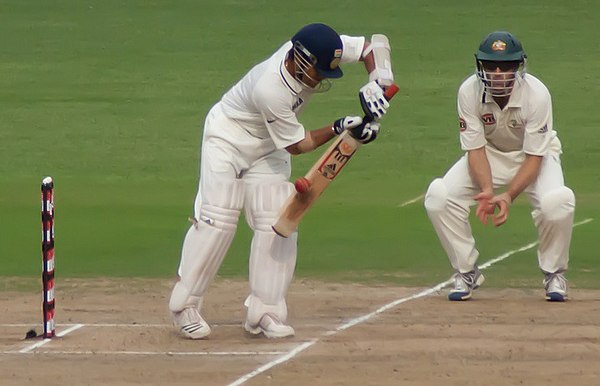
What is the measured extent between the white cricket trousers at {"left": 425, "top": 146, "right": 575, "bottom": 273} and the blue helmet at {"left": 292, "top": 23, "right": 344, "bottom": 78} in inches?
72.4

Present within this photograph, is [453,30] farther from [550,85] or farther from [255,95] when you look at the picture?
[255,95]

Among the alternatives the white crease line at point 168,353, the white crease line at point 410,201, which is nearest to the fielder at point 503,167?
the white crease line at point 168,353

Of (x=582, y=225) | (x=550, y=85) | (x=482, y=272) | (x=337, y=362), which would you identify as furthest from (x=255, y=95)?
(x=550, y=85)

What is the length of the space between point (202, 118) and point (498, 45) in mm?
9677

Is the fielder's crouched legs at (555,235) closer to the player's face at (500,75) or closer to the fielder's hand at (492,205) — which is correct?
the fielder's hand at (492,205)

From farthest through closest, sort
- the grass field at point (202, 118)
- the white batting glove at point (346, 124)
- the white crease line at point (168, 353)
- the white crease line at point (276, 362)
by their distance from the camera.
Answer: the grass field at point (202, 118) < the white batting glove at point (346, 124) < the white crease line at point (168, 353) < the white crease line at point (276, 362)

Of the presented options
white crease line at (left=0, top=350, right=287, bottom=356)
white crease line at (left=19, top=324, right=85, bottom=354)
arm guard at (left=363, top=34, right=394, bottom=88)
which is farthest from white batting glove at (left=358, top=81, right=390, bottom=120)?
white crease line at (left=19, top=324, right=85, bottom=354)

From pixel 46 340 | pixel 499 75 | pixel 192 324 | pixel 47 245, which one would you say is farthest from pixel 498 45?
pixel 46 340

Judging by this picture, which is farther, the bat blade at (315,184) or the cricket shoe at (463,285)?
the cricket shoe at (463,285)

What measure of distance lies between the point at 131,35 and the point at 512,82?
48.2 ft

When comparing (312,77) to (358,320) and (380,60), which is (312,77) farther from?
(358,320)

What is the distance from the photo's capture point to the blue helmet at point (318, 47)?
937 centimetres

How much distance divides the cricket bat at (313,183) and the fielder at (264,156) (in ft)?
0.37

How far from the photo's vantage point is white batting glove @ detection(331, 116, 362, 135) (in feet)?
30.9
